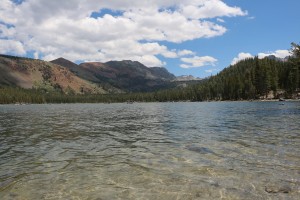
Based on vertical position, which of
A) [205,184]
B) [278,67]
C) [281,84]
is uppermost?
[278,67]

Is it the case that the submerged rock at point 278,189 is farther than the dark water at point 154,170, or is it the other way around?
the dark water at point 154,170

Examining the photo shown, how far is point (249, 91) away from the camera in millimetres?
181750

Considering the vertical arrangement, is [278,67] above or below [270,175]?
above

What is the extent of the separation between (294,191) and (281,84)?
592ft

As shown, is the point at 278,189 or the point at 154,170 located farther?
the point at 154,170

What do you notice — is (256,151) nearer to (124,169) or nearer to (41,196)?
(124,169)

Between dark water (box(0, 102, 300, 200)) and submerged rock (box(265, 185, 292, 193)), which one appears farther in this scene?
dark water (box(0, 102, 300, 200))

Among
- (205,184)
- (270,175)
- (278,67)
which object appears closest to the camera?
(205,184)

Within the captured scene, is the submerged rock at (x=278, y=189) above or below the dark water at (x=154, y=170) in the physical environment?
below

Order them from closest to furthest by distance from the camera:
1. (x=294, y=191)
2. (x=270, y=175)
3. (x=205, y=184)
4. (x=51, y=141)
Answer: (x=294, y=191) → (x=205, y=184) → (x=270, y=175) → (x=51, y=141)

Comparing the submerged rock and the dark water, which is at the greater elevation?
the dark water

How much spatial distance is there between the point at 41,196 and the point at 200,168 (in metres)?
Result: 8.59

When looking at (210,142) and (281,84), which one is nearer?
(210,142)

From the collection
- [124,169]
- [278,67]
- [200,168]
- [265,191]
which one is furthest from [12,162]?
[278,67]
